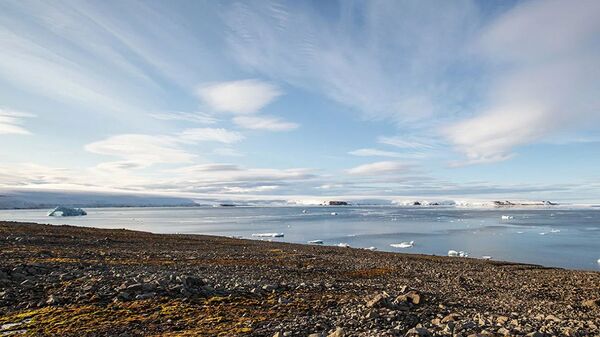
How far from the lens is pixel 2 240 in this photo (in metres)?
26.8

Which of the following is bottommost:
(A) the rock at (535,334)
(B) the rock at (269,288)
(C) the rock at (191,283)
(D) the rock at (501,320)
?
(D) the rock at (501,320)

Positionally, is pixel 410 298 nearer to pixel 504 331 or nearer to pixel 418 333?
pixel 504 331

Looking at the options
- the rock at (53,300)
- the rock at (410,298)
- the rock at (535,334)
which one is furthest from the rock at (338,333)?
the rock at (53,300)

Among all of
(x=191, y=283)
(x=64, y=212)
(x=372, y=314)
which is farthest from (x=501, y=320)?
(x=64, y=212)

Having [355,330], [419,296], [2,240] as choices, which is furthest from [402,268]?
[2,240]

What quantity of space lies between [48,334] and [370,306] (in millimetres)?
8439

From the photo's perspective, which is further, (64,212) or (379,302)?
(64,212)

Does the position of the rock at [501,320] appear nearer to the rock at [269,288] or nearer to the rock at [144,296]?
the rock at [269,288]

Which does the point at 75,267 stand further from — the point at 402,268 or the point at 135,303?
the point at 402,268

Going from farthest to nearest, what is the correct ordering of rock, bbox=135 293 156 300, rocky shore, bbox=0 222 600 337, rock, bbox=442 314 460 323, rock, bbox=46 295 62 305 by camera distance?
rock, bbox=135 293 156 300
rock, bbox=46 295 62 305
rock, bbox=442 314 460 323
rocky shore, bbox=0 222 600 337

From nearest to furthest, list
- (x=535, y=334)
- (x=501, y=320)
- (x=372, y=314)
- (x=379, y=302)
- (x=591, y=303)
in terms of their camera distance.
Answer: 1. (x=535, y=334)
2. (x=372, y=314)
3. (x=501, y=320)
4. (x=379, y=302)
5. (x=591, y=303)

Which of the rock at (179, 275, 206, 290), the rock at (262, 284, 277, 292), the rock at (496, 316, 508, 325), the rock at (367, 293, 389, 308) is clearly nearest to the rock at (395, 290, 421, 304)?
the rock at (367, 293, 389, 308)

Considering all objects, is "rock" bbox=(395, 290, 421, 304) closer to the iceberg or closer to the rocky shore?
the rocky shore

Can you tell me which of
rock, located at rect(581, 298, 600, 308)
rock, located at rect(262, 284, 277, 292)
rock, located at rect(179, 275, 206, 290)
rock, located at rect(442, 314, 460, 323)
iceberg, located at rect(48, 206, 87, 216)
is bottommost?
rock, located at rect(581, 298, 600, 308)
